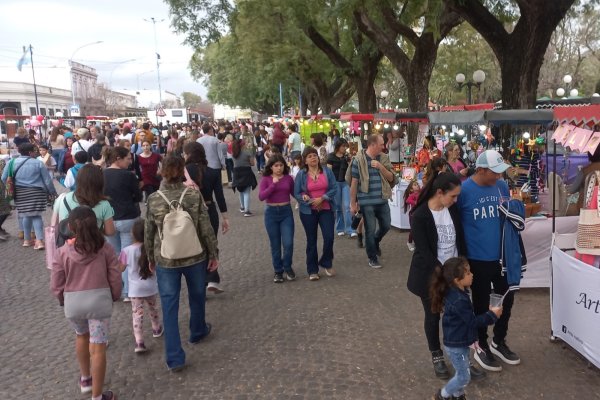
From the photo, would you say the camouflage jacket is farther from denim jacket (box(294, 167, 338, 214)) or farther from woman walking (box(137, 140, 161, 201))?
woman walking (box(137, 140, 161, 201))

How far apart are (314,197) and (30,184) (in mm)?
5100

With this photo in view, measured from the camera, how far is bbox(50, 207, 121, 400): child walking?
343 centimetres

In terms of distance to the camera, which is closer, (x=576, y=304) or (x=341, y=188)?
(x=576, y=304)

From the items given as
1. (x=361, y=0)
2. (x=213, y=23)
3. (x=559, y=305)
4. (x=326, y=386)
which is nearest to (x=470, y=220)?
(x=559, y=305)

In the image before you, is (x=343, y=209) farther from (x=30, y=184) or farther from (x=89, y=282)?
(x=89, y=282)

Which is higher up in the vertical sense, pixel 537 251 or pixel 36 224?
pixel 36 224

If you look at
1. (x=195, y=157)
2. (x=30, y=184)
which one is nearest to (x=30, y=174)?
(x=30, y=184)

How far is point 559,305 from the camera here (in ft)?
14.0

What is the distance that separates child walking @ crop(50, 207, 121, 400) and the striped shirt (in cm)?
362

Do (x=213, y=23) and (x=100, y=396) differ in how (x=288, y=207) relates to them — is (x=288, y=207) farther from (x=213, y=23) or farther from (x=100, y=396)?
(x=213, y=23)

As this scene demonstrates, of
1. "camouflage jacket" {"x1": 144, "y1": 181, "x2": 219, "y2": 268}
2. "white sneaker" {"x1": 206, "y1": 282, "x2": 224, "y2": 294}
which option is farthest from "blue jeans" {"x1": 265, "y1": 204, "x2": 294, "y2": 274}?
"camouflage jacket" {"x1": 144, "y1": 181, "x2": 219, "y2": 268}

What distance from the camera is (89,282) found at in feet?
11.4

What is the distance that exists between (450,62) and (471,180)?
1024 inches

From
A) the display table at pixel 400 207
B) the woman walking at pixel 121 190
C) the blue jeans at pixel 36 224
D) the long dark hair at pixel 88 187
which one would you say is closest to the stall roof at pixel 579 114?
the display table at pixel 400 207
